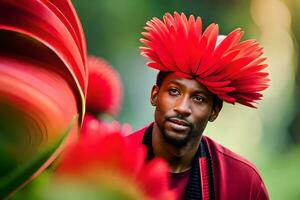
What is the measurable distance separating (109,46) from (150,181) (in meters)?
0.80

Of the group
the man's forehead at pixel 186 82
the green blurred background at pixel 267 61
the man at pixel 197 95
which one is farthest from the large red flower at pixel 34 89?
the green blurred background at pixel 267 61

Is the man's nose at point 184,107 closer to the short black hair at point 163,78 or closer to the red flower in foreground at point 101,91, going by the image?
the short black hair at point 163,78

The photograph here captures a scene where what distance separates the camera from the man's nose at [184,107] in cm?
43

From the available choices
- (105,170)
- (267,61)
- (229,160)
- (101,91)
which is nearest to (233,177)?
(229,160)

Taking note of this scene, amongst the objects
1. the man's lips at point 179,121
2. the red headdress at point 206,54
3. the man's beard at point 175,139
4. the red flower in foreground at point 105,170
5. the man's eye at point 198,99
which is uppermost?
the red headdress at point 206,54

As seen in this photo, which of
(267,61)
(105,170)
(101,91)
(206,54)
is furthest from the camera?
(267,61)

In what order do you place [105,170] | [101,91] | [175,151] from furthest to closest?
[175,151], [101,91], [105,170]

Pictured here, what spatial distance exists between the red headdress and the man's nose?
0.03m

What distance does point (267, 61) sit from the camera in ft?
4.42

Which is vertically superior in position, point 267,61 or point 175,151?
point 267,61

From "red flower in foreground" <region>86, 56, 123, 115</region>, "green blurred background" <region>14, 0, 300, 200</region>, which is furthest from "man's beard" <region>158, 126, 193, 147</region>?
"green blurred background" <region>14, 0, 300, 200</region>

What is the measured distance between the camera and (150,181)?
0.11 m

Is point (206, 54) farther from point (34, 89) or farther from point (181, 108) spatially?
point (34, 89)

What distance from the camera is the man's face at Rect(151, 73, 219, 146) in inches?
17.0
